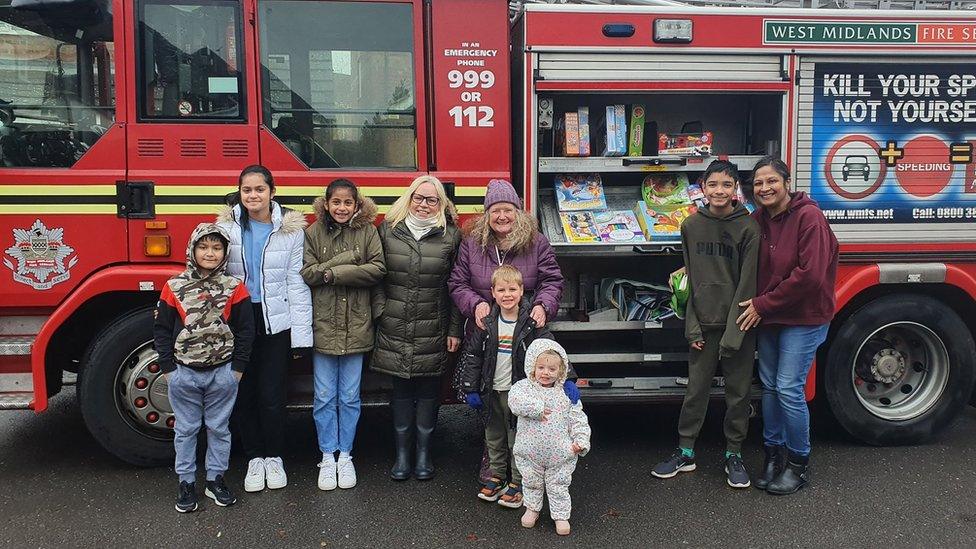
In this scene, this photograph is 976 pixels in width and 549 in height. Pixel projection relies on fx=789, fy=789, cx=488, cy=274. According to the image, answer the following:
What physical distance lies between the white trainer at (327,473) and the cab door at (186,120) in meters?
1.43

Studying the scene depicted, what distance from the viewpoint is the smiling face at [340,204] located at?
168 inches

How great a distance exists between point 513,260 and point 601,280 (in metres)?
1.03

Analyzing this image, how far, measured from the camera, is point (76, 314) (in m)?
4.52

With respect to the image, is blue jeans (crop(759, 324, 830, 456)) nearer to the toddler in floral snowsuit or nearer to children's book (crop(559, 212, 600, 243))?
children's book (crop(559, 212, 600, 243))

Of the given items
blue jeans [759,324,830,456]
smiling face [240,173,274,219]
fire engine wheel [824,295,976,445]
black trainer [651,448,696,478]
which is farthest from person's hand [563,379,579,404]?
fire engine wheel [824,295,976,445]

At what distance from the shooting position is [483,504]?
425cm

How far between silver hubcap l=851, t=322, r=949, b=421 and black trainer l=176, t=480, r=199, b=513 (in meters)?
4.01

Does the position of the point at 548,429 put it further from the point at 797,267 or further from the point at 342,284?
the point at 797,267

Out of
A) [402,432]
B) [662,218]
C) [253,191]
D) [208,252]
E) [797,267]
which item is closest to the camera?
[208,252]

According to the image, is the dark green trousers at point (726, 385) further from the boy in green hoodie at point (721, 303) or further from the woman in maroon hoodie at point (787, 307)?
the woman in maroon hoodie at point (787, 307)

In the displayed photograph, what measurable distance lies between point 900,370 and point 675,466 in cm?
177

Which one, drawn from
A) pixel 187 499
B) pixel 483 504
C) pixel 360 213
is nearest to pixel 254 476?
pixel 187 499

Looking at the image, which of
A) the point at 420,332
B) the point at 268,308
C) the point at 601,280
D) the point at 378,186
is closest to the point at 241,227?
the point at 268,308

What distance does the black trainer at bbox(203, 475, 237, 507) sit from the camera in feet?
13.7
